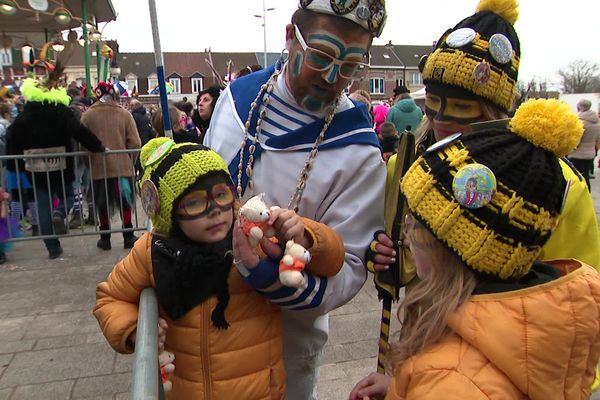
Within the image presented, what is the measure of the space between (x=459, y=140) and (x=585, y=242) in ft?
2.19

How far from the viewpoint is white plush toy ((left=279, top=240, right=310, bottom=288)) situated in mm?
1326

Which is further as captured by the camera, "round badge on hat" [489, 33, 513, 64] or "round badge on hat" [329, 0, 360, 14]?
"round badge on hat" [489, 33, 513, 64]

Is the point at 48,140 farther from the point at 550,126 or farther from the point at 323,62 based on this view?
the point at 550,126

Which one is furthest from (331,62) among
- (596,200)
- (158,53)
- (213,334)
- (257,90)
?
(596,200)

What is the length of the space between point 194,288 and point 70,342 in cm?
261

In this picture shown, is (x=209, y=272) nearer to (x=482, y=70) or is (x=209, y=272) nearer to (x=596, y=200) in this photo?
(x=482, y=70)

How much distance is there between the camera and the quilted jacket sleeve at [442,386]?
110cm

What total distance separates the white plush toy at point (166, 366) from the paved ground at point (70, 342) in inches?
67.9

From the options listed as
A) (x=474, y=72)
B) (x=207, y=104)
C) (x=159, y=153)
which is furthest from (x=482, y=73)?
(x=207, y=104)

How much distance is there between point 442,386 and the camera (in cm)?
113

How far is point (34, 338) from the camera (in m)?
3.81

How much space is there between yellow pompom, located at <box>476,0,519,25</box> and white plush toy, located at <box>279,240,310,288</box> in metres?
1.29

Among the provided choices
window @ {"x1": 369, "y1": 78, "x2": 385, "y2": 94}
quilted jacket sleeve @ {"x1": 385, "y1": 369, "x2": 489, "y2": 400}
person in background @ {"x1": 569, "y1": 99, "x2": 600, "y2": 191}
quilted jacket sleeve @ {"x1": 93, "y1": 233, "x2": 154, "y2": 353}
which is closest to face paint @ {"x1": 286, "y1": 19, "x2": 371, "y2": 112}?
quilted jacket sleeve @ {"x1": 93, "y1": 233, "x2": 154, "y2": 353}

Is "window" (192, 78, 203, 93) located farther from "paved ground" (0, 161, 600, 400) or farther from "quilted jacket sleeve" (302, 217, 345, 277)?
"quilted jacket sleeve" (302, 217, 345, 277)
